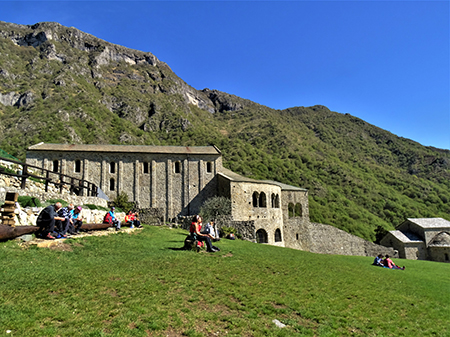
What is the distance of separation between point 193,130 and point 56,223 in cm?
8526

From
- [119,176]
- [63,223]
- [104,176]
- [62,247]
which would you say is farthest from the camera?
[119,176]

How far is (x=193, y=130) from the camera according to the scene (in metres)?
95.4

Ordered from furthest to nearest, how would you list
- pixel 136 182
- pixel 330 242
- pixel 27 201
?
pixel 330 242 → pixel 136 182 → pixel 27 201

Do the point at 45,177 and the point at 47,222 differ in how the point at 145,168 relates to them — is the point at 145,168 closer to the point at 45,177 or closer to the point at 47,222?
the point at 45,177

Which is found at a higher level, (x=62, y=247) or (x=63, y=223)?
(x=63, y=223)

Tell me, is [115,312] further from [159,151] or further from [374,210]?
[374,210]

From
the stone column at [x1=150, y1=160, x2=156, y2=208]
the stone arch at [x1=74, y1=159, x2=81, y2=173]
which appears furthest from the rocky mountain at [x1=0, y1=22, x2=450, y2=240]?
the stone column at [x1=150, y1=160, x2=156, y2=208]

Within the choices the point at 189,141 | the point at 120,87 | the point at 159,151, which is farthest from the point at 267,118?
the point at 159,151

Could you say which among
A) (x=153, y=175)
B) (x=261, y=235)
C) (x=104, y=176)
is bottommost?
(x=261, y=235)

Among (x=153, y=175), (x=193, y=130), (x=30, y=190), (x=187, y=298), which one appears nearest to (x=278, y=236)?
(x=153, y=175)

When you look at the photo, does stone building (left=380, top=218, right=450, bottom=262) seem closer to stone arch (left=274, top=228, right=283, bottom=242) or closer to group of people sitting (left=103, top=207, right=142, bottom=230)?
stone arch (left=274, top=228, right=283, bottom=242)

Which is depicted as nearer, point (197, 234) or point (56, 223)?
point (56, 223)

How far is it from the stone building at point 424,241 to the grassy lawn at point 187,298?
1435 inches

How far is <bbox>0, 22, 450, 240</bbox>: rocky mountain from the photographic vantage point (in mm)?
68125
